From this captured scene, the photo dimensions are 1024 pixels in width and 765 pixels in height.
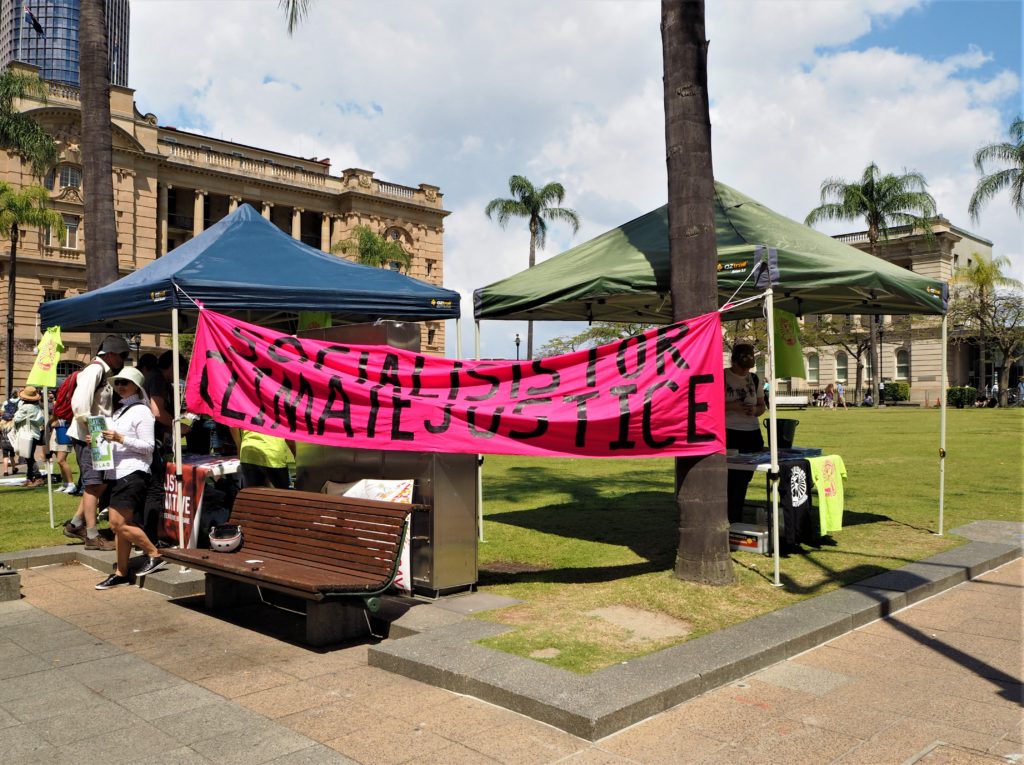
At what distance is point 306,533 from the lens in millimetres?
6172

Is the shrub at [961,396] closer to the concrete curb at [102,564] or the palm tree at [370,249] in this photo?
the palm tree at [370,249]

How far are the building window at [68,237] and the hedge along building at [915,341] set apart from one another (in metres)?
53.7

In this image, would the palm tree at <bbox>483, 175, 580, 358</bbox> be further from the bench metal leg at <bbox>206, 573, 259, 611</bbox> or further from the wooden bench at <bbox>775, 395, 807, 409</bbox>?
the bench metal leg at <bbox>206, 573, 259, 611</bbox>

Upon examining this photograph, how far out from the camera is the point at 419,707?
4.46 meters

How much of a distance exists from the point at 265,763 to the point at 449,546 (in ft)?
9.40

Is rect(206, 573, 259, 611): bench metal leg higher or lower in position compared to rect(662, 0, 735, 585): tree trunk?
lower

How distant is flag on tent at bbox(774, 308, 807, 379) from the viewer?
31.0 feet

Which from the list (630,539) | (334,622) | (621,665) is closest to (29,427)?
(630,539)

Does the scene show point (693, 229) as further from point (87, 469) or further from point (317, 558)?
point (87, 469)

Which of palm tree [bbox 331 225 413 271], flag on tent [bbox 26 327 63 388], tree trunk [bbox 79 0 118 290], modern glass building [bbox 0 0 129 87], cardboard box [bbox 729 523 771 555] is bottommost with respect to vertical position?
cardboard box [bbox 729 523 771 555]

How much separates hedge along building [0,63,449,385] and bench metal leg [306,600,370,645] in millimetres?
33711

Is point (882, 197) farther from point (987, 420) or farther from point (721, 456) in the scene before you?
point (721, 456)

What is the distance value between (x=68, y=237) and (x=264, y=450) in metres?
51.4

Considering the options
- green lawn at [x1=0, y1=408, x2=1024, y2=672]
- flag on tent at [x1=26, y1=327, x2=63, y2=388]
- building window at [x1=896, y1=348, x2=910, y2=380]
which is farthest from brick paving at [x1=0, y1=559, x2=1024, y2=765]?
building window at [x1=896, y1=348, x2=910, y2=380]
